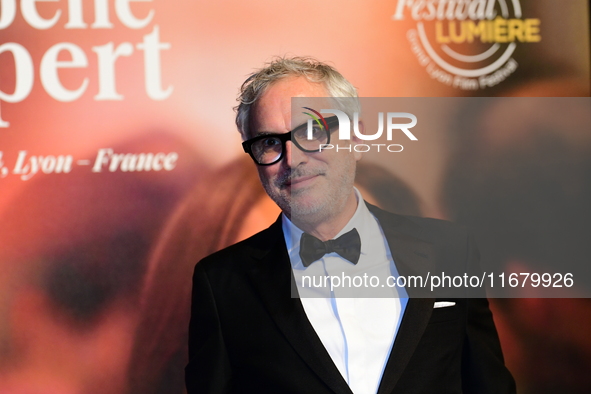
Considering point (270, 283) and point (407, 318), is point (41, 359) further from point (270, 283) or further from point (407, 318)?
point (407, 318)

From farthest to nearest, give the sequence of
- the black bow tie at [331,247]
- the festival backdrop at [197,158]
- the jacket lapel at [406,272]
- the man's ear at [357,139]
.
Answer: the festival backdrop at [197,158]
the man's ear at [357,139]
the black bow tie at [331,247]
the jacket lapel at [406,272]

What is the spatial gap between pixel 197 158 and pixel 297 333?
37.4 inches

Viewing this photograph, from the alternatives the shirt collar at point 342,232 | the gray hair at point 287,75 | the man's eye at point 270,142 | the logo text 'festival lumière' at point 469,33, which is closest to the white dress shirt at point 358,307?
the shirt collar at point 342,232

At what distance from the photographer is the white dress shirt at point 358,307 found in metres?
1.89

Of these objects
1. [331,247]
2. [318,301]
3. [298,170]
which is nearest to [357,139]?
[298,170]

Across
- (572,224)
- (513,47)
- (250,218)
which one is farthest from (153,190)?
(572,224)

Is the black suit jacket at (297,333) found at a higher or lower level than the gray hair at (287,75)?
lower

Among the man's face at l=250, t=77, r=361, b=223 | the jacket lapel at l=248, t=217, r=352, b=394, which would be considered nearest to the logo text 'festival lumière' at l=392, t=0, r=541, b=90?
the man's face at l=250, t=77, r=361, b=223

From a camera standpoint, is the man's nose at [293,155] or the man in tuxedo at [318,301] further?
the man's nose at [293,155]

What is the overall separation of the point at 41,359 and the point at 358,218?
60.3 inches

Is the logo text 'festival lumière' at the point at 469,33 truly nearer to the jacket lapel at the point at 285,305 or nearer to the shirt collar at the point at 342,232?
the shirt collar at the point at 342,232

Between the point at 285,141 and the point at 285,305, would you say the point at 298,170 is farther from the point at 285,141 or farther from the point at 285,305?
the point at 285,305

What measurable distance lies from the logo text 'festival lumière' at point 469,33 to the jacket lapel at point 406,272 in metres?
0.74

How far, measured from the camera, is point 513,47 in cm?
241
